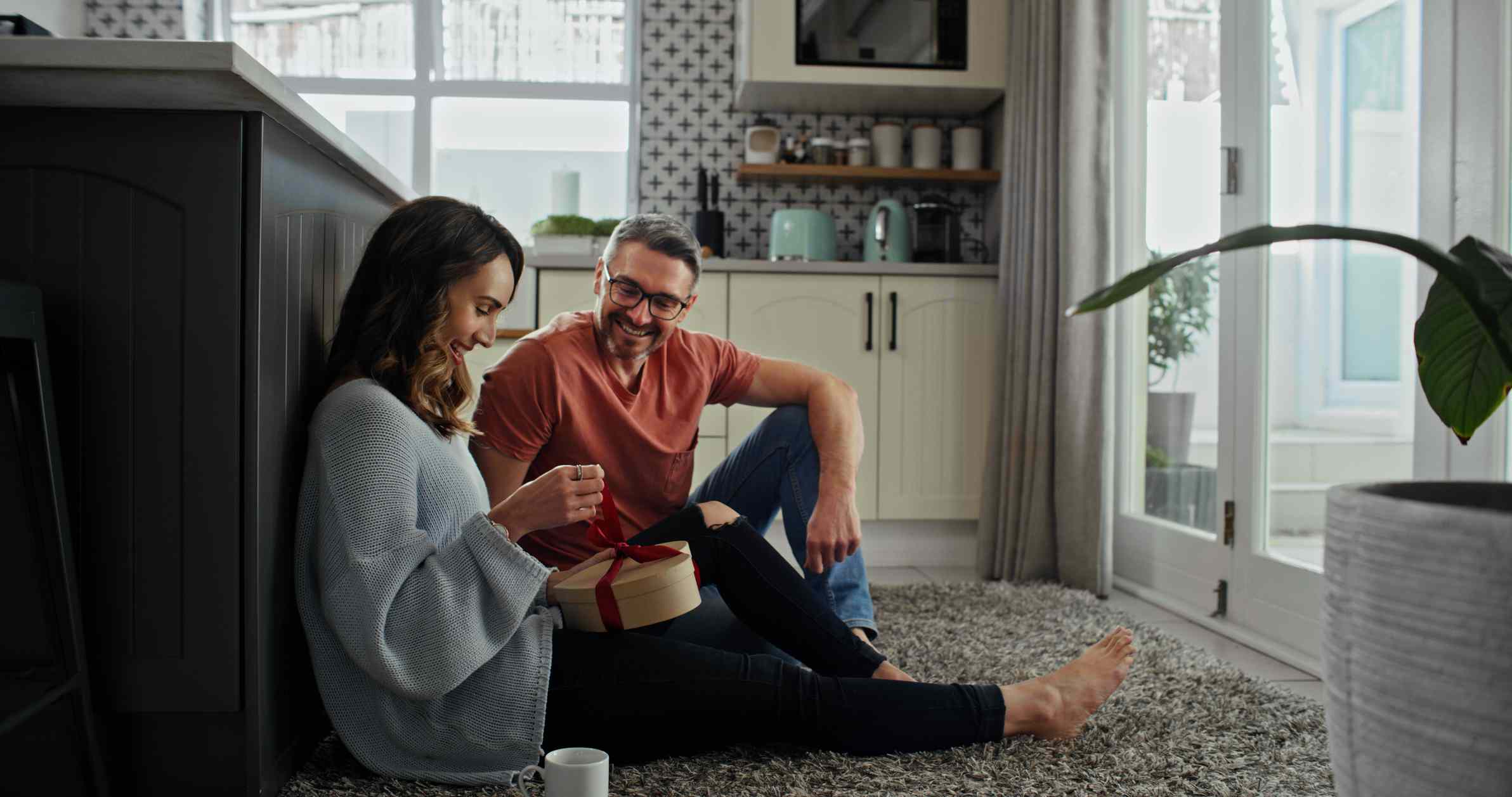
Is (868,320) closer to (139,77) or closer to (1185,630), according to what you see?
(1185,630)

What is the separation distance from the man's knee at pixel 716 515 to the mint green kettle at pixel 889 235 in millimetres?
2049

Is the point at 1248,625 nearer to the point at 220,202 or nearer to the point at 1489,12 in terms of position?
the point at 1489,12

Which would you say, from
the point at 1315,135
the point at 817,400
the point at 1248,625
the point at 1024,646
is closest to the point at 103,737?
the point at 817,400

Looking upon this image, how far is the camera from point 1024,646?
213 centimetres

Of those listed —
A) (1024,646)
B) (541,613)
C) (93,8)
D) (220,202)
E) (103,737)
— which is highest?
(93,8)

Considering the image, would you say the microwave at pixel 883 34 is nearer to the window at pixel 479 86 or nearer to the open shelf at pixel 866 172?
the open shelf at pixel 866 172

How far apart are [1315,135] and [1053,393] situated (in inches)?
40.4

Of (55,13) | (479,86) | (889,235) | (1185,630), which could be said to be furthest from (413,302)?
(55,13)

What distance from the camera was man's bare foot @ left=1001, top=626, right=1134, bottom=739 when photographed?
147 cm

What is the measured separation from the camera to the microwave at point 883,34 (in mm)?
3408

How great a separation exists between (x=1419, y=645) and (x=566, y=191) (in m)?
3.34

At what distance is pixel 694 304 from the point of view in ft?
10.6

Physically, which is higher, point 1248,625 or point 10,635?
point 10,635

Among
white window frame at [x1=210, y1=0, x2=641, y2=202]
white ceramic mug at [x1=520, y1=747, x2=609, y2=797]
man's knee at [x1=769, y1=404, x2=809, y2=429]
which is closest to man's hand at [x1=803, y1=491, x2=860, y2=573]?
man's knee at [x1=769, y1=404, x2=809, y2=429]
